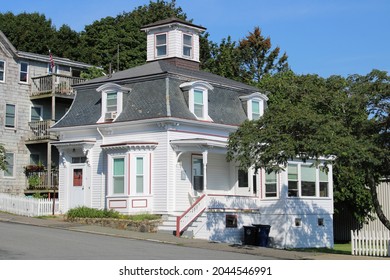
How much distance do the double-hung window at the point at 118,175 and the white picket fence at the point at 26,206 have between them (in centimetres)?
410

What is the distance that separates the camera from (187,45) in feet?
134

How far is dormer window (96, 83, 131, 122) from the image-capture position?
36.4 meters

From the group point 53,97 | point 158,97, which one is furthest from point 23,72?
point 158,97

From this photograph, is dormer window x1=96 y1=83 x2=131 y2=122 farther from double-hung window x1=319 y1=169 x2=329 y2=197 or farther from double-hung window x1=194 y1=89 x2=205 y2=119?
Answer: double-hung window x1=319 y1=169 x2=329 y2=197

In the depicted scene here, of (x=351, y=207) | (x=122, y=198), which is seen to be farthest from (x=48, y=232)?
(x=351, y=207)

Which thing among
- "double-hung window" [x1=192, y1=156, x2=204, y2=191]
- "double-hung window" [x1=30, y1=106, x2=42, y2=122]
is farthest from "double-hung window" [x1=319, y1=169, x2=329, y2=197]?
"double-hung window" [x1=30, y1=106, x2=42, y2=122]

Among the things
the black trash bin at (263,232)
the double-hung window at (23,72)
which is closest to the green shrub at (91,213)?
the black trash bin at (263,232)

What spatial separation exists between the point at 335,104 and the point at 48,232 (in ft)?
41.6

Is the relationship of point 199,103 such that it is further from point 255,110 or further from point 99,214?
point 99,214

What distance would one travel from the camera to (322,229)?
38.3 meters

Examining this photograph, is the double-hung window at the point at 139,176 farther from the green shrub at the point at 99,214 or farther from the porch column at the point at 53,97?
the porch column at the point at 53,97

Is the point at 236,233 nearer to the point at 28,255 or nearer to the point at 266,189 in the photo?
the point at 266,189

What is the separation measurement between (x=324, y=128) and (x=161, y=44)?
54.1 ft

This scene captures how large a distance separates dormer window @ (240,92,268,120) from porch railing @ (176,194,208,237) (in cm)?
802
